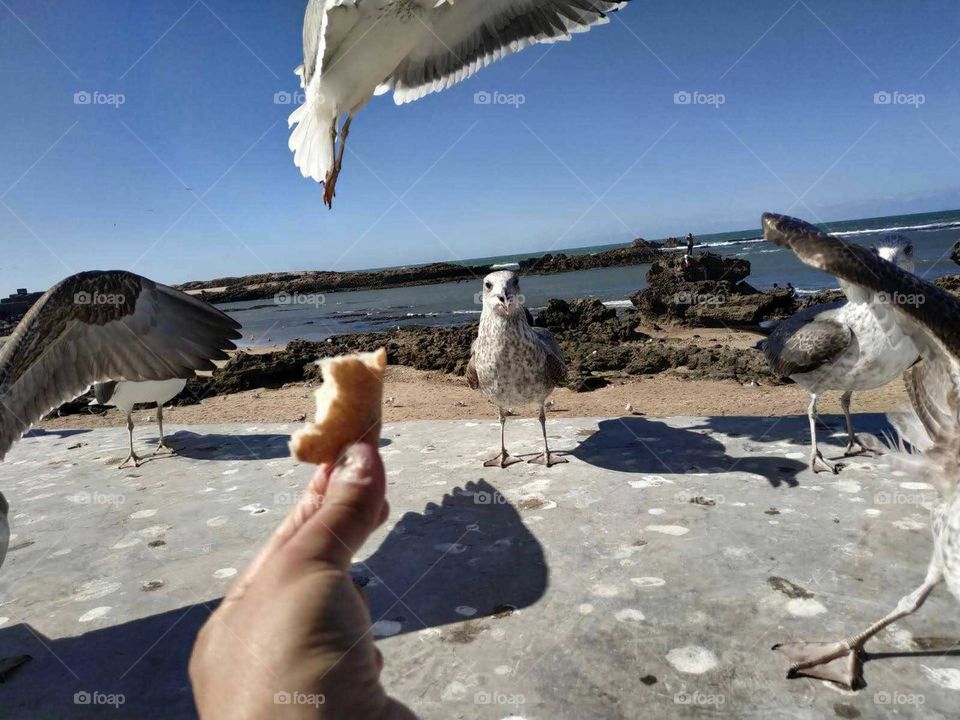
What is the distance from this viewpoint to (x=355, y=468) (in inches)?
27.7

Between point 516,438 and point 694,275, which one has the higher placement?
point 694,275

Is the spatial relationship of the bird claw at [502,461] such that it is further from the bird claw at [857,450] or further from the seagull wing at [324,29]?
the seagull wing at [324,29]

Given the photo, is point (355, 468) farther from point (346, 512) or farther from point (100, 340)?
point (100, 340)

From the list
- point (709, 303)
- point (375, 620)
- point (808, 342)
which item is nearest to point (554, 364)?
point (808, 342)

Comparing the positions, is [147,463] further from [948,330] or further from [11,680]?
[948,330]

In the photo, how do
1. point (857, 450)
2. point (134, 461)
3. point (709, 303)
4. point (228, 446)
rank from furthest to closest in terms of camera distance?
point (709, 303) < point (228, 446) < point (134, 461) < point (857, 450)

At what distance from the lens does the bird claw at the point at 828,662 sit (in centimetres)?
220

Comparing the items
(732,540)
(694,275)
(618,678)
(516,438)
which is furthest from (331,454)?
(694,275)

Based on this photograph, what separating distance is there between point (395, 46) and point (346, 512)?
5.77 metres

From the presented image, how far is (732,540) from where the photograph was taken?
3350 millimetres

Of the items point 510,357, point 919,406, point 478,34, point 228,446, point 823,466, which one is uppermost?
point 478,34

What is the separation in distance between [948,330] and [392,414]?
788 centimetres

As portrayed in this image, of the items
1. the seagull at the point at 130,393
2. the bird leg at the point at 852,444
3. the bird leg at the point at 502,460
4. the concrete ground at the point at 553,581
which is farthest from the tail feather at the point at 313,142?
the bird leg at the point at 852,444

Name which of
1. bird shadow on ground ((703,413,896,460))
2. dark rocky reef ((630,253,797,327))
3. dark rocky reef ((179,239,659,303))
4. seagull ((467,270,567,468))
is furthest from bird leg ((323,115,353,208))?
dark rocky reef ((179,239,659,303))
